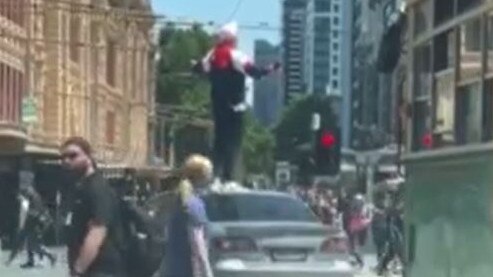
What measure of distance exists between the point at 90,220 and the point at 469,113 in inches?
109

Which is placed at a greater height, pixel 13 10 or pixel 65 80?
pixel 13 10

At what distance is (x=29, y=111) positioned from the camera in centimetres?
6262

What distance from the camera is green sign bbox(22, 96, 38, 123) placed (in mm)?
62531

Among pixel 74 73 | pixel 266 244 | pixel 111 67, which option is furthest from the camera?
pixel 111 67

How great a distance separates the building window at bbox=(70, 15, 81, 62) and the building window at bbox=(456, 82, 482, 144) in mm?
61695

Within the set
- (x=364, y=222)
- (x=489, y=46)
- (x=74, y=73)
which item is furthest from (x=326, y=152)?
(x=74, y=73)

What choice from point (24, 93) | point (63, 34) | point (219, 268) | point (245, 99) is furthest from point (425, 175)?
point (63, 34)

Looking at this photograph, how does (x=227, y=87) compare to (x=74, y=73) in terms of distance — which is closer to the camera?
(x=227, y=87)

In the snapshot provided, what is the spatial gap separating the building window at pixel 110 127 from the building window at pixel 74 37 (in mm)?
14145

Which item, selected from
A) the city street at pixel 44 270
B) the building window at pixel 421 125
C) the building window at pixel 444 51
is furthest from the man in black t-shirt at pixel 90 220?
the city street at pixel 44 270

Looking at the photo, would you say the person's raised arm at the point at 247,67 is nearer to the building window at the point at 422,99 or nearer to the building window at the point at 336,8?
the building window at the point at 422,99

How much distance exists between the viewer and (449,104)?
10633 mm

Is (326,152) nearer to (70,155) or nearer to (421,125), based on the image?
(421,125)

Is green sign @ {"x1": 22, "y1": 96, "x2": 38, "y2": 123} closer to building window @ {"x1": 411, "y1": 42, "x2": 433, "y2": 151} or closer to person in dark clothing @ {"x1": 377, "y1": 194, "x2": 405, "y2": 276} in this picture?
person in dark clothing @ {"x1": 377, "y1": 194, "x2": 405, "y2": 276}
